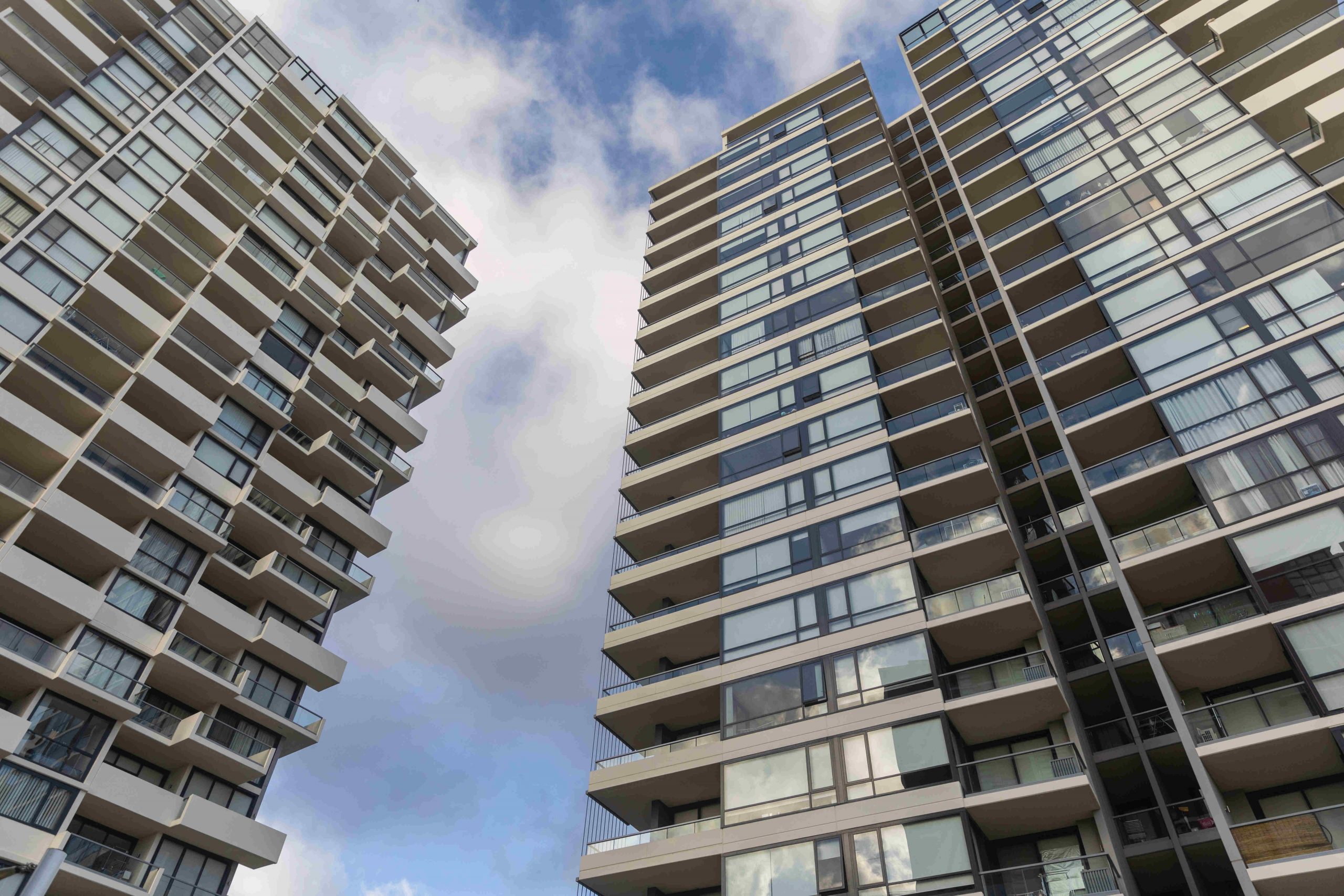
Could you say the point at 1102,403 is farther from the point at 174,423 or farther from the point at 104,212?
the point at 104,212

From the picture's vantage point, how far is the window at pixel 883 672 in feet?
90.3

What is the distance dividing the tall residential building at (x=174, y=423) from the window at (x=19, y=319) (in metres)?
0.07

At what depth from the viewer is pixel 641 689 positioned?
33.1 metres

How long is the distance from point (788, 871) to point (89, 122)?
42.8 metres

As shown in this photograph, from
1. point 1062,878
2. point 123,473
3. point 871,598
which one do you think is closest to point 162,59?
point 123,473

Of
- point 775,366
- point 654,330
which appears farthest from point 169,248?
point 775,366

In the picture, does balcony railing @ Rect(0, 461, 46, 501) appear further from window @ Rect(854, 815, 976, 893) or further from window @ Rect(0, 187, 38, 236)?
window @ Rect(854, 815, 976, 893)

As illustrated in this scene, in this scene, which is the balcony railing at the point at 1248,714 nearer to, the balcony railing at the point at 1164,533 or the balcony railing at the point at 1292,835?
the balcony railing at the point at 1292,835

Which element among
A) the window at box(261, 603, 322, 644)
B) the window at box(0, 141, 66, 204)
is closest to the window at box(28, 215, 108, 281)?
the window at box(0, 141, 66, 204)

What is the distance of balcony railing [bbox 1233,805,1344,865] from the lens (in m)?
20.2

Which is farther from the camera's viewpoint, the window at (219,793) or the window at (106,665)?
the window at (219,793)

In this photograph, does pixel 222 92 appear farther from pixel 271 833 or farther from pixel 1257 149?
pixel 1257 149

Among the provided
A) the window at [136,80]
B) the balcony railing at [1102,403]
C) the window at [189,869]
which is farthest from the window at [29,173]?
the balcony railing at [1102,403]

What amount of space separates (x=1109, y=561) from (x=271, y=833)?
31.2 meters
